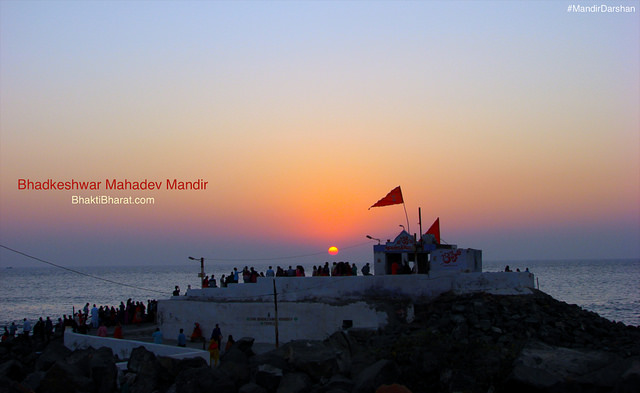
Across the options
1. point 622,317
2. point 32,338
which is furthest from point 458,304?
point 622,317

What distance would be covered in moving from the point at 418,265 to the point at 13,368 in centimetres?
1552

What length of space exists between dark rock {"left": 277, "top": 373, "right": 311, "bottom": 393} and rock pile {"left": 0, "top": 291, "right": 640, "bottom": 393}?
3 cm

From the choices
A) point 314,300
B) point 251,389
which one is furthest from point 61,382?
point 314,300

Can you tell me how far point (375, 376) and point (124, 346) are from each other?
1165 centimetres

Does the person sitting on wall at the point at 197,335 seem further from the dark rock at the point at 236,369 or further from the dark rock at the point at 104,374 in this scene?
the dark rock at the point at 236,369

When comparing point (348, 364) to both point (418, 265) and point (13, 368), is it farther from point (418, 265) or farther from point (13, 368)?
point (13, 368)

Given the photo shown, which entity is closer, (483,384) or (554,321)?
(483,384)

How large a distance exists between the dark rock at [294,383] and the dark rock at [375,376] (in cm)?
139

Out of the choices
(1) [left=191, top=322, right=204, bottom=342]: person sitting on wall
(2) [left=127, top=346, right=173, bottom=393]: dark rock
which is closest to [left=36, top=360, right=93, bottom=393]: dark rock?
(2) [left=127, top=346, right=173, bottom=393]: dark rock

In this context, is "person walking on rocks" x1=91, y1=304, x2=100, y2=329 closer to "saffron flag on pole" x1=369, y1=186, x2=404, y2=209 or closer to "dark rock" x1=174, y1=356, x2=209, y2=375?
"dark rock" x1=174, y1=356, x2=209, y2=375

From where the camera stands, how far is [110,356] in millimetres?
21125

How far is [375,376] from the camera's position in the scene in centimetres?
1642

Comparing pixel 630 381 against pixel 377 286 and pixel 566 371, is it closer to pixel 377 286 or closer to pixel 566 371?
pixel 566 371

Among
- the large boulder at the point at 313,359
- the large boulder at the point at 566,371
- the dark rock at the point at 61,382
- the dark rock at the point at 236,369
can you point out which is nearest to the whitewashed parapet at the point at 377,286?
the large boulder at the point at 313,359
